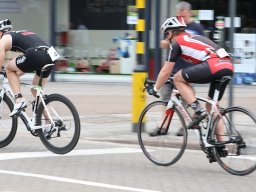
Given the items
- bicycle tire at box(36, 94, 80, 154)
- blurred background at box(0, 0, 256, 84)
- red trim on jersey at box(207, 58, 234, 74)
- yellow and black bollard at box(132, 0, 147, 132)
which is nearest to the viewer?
red trim on jersey at box(207, 58, 234, 74)

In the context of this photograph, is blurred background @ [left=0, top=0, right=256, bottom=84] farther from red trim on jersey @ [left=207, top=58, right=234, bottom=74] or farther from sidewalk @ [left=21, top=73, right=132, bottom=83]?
red trim on jersey @ [left=207, top=58, right=234, bottom=74]

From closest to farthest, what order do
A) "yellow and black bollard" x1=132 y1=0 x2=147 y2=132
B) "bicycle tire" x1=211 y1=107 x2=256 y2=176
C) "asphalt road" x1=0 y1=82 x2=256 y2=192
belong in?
"asphalt road" x1=0 y1=82 x2=256 y2=192
"bicycle tire" x1=211 y1=107 x2=256 y2=176
"yellow and black bollard" x1=132 y1=0 x2=147 y2=132

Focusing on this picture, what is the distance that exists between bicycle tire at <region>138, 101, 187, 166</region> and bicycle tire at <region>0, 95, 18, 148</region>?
180 centimetres

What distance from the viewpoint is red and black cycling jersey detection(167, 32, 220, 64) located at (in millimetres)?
8086

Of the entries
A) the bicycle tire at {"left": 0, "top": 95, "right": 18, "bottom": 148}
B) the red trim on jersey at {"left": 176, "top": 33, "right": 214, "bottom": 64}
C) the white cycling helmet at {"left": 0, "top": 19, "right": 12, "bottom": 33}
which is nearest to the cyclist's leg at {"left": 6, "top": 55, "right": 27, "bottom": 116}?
the bicycle tire at {"left": 0, "top": 95, "right": 18, "bottom": 148}

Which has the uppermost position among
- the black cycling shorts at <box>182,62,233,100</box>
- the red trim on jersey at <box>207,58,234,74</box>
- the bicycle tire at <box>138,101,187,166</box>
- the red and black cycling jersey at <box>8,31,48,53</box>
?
the red and black cycling jersey at <box>8,31,48,53</box>

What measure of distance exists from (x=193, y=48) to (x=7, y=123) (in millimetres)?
2882

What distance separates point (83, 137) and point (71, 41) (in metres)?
9.76

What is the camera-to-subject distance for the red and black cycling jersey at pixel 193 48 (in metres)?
8.09

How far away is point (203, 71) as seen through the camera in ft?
26.3

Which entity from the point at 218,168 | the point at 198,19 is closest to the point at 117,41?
the point at 198,19

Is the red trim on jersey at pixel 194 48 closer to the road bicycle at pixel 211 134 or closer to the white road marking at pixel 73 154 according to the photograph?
the road bicycle at pixel 211 134

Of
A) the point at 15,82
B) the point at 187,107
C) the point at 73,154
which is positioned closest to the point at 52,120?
the point at 73,154

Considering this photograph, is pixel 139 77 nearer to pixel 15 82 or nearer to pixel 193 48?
pixel 15 82
